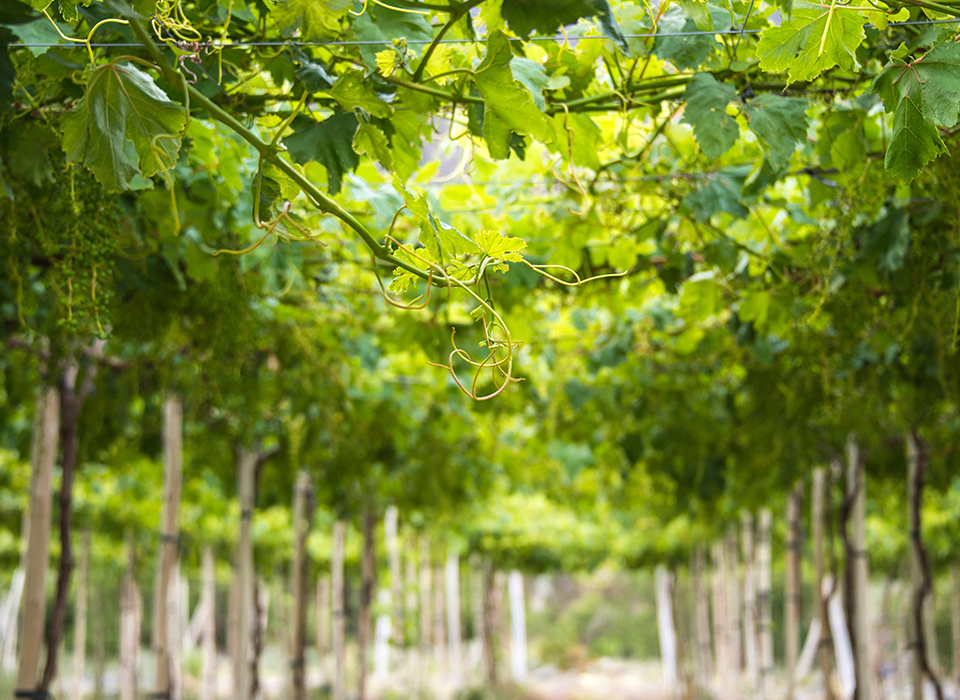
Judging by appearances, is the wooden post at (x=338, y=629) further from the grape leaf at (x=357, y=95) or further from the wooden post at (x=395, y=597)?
the grape leaf at (x=357, y=95)

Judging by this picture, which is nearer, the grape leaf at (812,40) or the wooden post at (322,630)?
the grape leaf at (812,40)

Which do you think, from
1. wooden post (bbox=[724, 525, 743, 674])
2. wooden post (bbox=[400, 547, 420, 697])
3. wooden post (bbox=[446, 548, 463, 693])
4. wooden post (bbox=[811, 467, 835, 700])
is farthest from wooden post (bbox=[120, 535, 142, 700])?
wooden post (bbox=[724, 525, 743, 674])

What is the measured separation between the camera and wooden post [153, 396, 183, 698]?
150 inches

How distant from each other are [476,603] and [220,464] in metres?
9.95

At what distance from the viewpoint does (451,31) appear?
1.53 m

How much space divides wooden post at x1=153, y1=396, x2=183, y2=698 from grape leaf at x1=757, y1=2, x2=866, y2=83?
330cm

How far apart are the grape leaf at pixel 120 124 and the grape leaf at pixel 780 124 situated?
96 cm


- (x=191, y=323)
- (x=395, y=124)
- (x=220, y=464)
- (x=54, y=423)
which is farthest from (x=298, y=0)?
(x=220, y=464)

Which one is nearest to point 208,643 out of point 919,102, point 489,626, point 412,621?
point 412,621

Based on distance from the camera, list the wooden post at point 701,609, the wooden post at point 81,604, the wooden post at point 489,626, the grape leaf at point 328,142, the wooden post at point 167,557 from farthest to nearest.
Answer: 1. the wooden post at point 489,626
2. the wooden post at point 701,609
3. the wooden post at point 81,604
4. the wooden post at point 167,557
5. the grape leaf at point 328,142

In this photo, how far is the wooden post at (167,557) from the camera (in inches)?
150

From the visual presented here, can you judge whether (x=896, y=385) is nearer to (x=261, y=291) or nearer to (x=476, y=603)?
(x=261, y=291)

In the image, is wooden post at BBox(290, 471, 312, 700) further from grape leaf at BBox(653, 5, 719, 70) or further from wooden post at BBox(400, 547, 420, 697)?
grape leaf at BBox(653, 5, 719, 70)

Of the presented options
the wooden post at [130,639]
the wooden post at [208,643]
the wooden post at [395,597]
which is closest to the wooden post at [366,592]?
the wooden post at [395,597]
